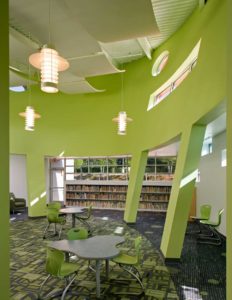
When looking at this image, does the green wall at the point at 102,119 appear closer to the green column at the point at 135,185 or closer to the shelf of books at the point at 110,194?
the green column at the point at 135,185

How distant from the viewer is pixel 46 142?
1069 cm

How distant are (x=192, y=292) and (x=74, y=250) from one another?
192cm

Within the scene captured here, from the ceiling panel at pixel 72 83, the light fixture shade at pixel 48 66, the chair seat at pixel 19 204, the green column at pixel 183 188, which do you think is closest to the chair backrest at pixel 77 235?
the green column at pixel 183 188

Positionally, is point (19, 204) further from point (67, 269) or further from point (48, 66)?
point (48, 66)

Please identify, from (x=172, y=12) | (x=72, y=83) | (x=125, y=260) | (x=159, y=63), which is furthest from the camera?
(x=72, y=83)

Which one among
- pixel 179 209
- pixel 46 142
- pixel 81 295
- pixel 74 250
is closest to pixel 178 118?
pixel 179 209

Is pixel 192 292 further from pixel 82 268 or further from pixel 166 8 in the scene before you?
pixel 166 8

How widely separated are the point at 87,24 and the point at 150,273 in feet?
15.2

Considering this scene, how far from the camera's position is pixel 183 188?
15.7ft

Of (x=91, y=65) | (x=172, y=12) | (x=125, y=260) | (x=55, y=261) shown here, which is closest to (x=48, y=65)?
(x=55, y=261)

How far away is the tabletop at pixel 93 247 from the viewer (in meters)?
3.37

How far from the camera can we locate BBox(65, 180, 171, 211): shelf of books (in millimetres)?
11055

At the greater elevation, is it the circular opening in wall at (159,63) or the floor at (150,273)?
the circular opening in wall at (159,63)

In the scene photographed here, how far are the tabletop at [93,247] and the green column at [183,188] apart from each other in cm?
→ 134
